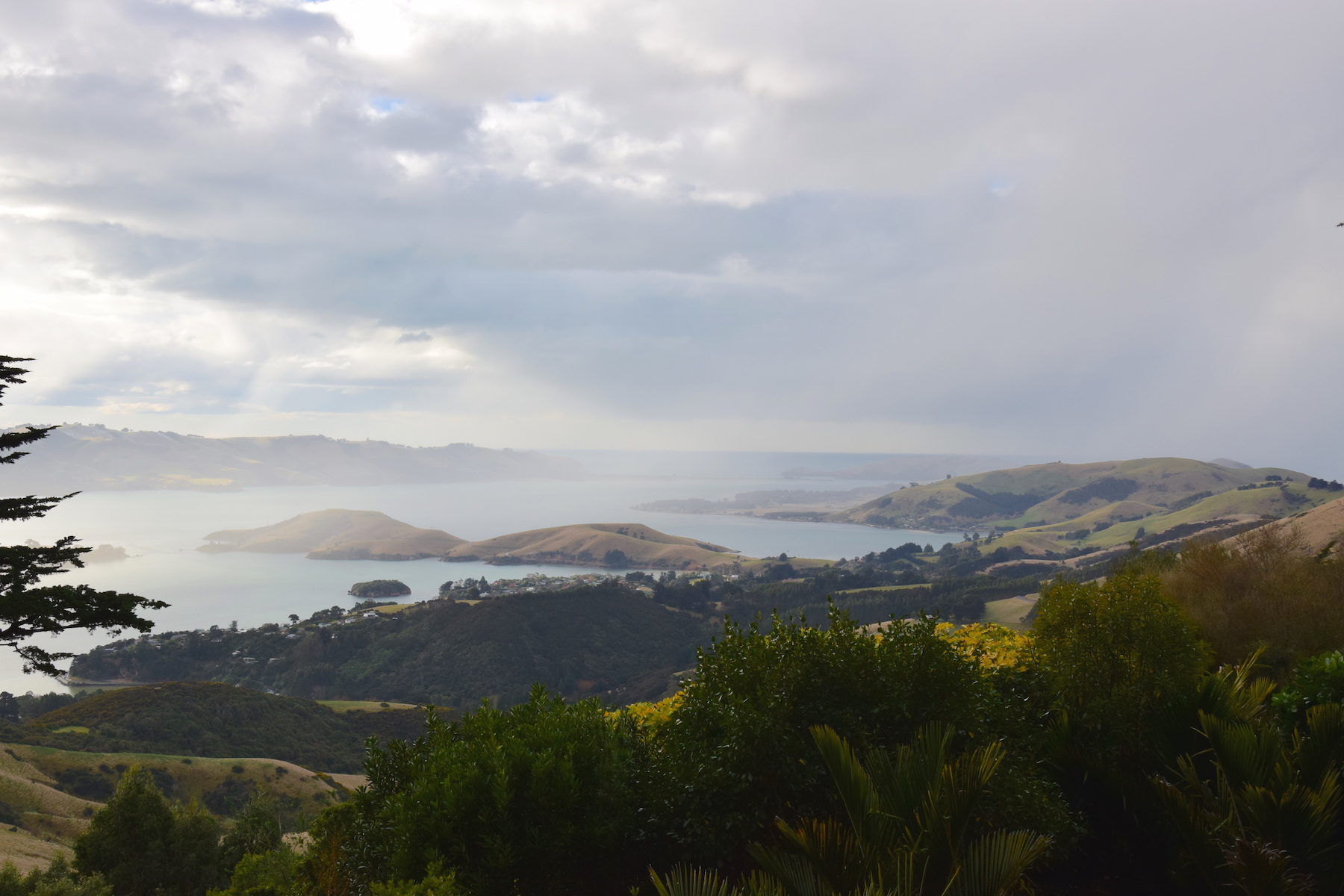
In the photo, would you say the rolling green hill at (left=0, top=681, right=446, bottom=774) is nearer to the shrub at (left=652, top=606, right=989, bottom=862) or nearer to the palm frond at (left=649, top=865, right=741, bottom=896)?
the shrub at (left=652, top=606, right=989, bottom=862)

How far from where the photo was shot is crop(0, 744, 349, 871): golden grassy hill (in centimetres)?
3080

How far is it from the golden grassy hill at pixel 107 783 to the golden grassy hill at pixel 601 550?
11952cm

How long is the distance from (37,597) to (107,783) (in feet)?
119

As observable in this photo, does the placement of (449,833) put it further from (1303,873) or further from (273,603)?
(273,603)

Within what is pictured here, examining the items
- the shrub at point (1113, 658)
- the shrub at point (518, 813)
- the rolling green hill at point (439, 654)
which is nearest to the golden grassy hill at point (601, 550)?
the rolling green hill at point (439, 654)

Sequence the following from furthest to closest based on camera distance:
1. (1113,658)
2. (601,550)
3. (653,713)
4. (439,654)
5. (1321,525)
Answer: (601,550)
(439,654)
(1321,525)
(653,713)
(1113,658)

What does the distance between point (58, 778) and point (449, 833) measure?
156ft

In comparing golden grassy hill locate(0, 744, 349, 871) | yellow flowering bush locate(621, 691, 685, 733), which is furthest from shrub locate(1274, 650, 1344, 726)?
golden grassy hill locate(0, 744, 349, 871)

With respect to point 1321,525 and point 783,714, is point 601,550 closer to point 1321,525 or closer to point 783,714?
point 1321,525

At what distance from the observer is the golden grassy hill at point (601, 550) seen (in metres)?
167

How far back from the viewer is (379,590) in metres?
142

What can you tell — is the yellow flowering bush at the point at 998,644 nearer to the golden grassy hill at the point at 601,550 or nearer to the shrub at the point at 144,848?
the shrub at the point at 144,848

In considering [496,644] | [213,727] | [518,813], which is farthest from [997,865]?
[496,644]

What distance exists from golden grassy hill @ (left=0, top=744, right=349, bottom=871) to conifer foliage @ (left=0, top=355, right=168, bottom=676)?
20809 mm
